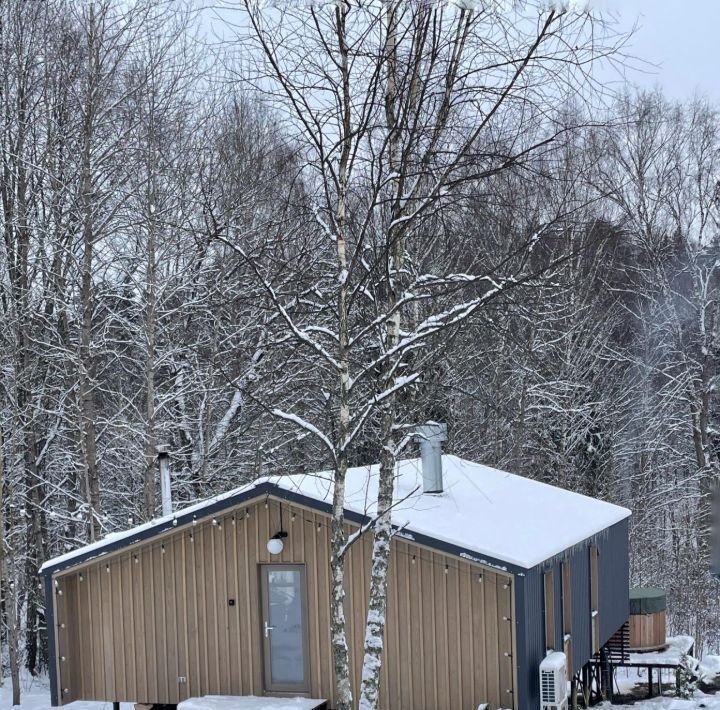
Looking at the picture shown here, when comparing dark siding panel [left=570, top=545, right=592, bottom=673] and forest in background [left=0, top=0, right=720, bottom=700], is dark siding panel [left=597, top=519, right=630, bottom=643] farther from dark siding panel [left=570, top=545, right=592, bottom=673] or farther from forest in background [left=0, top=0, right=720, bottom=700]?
forest in background [left=0, top=0, right=720, bottom=700]

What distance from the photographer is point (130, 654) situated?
37.3 ft

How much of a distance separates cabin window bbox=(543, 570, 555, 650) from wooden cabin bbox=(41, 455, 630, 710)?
0.02m

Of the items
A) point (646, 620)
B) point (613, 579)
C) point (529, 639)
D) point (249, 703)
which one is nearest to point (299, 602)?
point (249, 703)

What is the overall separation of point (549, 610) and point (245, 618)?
11.4 feet

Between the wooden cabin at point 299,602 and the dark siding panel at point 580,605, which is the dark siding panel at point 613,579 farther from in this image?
the wooden cabin at point 299,602

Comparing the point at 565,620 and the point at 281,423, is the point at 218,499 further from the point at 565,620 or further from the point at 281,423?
the point at 281,423

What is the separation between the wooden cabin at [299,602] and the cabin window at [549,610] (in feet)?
0.05

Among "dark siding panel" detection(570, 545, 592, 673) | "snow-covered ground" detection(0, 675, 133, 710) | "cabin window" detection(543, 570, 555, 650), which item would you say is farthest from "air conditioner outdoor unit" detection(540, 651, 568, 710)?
"snow-covered ground" detection(0, 675, 133, 710)

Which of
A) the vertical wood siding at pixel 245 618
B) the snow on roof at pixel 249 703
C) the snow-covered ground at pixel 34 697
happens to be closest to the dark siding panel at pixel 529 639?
the vertical wood siding at pixel 245 618

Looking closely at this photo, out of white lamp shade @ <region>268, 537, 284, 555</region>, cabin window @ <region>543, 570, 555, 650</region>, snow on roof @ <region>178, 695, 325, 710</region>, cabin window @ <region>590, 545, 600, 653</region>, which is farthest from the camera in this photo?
cabin window @ <region>590, 545, 600, 653</region>

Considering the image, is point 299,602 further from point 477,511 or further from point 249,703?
point 477,511

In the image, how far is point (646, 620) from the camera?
17641 mm

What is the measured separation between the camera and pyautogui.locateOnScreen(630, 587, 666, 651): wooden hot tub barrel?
17.6m

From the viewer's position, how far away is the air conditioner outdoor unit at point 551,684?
9.93 m
